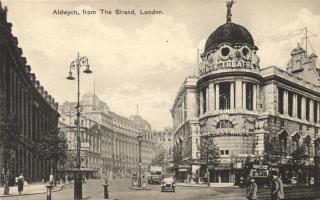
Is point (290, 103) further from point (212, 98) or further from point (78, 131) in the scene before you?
point (78, 131)

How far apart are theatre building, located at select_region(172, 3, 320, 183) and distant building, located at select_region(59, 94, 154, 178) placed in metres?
47.7

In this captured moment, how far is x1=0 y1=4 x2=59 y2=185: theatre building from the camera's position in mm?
39188

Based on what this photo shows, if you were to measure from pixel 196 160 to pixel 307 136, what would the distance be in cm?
1759

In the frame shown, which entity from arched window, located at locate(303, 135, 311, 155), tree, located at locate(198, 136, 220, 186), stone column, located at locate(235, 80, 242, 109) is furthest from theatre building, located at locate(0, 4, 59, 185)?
arched window, located at locate(303, 135, 311, 155)

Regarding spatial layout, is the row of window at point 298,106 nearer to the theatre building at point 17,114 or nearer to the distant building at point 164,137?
the theatre building at point 17,114

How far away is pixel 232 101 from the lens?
6378cm

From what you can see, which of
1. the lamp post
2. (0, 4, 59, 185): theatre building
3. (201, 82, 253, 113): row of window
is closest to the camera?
the lamp post

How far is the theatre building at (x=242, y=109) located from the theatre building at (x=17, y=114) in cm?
2155

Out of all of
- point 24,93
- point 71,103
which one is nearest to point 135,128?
point 71,103

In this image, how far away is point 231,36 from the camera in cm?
6588

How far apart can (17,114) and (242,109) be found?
28931 millimetres

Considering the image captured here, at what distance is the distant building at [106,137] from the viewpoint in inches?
4532

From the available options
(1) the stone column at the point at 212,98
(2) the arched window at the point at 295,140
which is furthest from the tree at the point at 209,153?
(2) the arched window at the point at 295,140

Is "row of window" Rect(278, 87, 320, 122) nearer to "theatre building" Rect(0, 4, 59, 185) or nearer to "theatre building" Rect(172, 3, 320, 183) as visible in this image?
"theatre building" Rect(172, 3, 320, 183)
